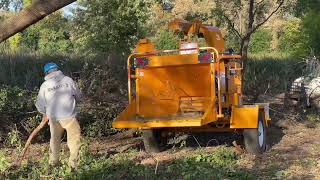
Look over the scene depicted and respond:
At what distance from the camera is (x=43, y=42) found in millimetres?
35156

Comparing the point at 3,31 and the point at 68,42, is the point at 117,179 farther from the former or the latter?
the point at 68,42

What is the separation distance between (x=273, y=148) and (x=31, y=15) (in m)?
5.86

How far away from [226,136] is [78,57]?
23.0ft

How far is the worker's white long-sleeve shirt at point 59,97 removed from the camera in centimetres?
838

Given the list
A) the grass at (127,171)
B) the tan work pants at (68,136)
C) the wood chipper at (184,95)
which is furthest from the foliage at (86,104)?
the grass at (127,171)

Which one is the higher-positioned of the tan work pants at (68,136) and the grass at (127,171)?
the tan work pants at (68,136)

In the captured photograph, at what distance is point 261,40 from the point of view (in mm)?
37312

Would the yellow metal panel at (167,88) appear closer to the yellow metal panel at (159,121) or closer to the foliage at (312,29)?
the yellow metal panel at (159,121)

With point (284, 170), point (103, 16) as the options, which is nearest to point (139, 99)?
point (284, 170)

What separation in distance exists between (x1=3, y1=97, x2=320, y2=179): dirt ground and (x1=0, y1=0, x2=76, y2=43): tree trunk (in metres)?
2.92

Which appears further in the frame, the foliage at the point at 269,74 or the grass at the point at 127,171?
the foliage at the point at 269,74

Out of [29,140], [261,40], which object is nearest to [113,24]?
[29,140]

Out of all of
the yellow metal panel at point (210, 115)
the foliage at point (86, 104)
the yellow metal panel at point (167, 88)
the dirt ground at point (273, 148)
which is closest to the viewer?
the dirt ground at point (273, 148)

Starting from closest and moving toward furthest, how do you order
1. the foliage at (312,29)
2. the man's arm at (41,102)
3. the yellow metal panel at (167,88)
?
the man's arm at (41,102), the yellow metal panel at (167,88), the foliage at (312,29)
